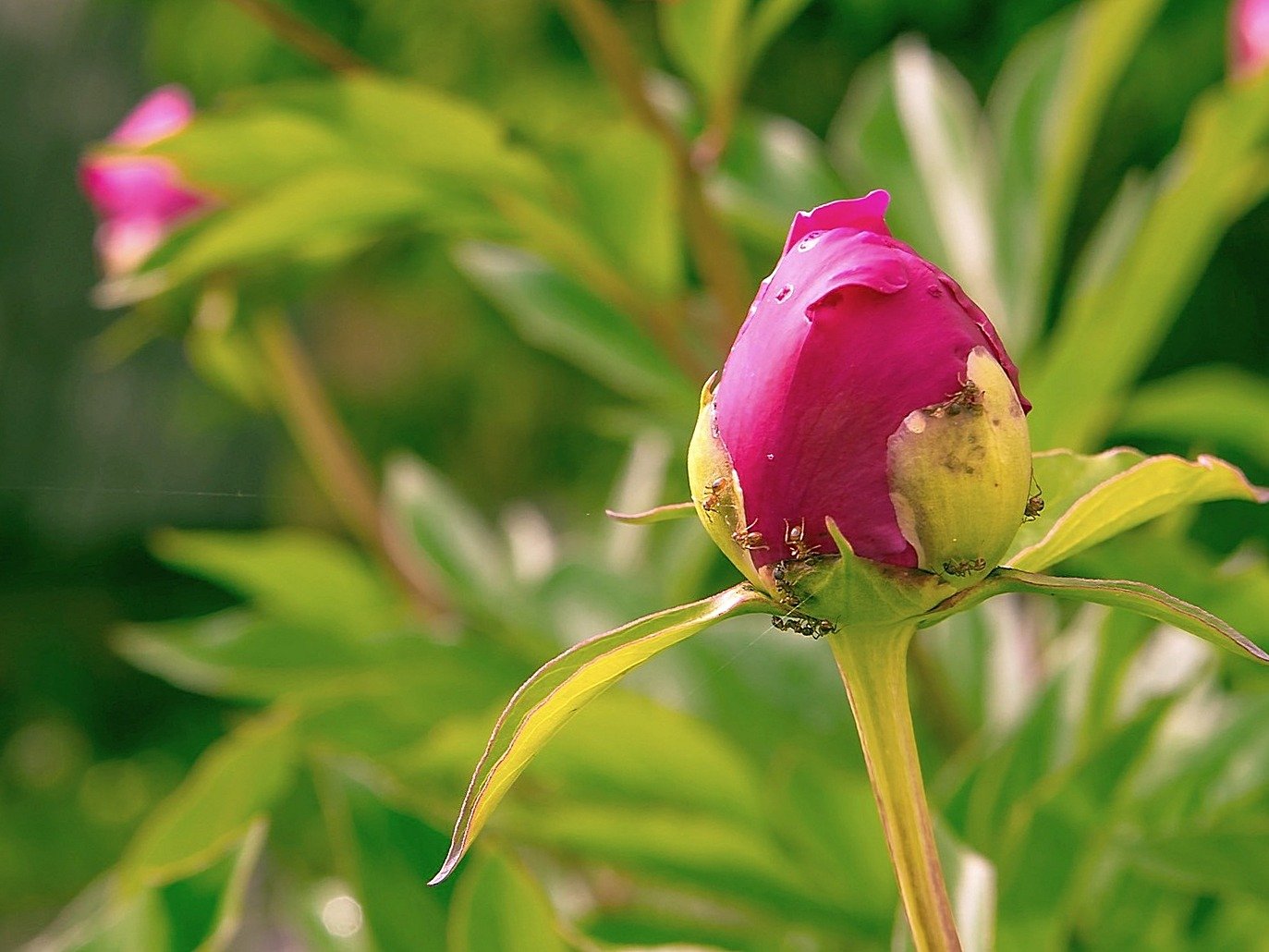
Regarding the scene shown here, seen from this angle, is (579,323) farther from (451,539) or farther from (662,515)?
(662,515)

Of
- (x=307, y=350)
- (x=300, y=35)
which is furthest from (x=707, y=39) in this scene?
(x=307, y=350)

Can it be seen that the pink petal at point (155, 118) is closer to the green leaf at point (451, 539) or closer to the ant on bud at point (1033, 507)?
the green leaf at point (451, 539)

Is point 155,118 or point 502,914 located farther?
point 155,118

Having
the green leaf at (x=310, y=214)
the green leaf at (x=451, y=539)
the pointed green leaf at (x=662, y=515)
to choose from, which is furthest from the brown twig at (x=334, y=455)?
the pointed green leaf at (x=662, y=515)

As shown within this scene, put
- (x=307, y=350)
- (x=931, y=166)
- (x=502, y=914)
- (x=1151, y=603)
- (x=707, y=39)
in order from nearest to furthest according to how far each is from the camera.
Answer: (x=1151, y=603) → (x=502, y=914) → (x=707, y=39) → (x=931, y=166) → (x=307, y=350)

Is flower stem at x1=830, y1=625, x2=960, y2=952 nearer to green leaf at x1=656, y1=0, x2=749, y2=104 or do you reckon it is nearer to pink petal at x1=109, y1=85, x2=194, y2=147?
green leaf at x1=656, y1=0, x2=749, y2=104

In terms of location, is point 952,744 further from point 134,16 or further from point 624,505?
point 134,16

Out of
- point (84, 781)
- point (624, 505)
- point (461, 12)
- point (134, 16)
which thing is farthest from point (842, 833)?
point (134, 16)
